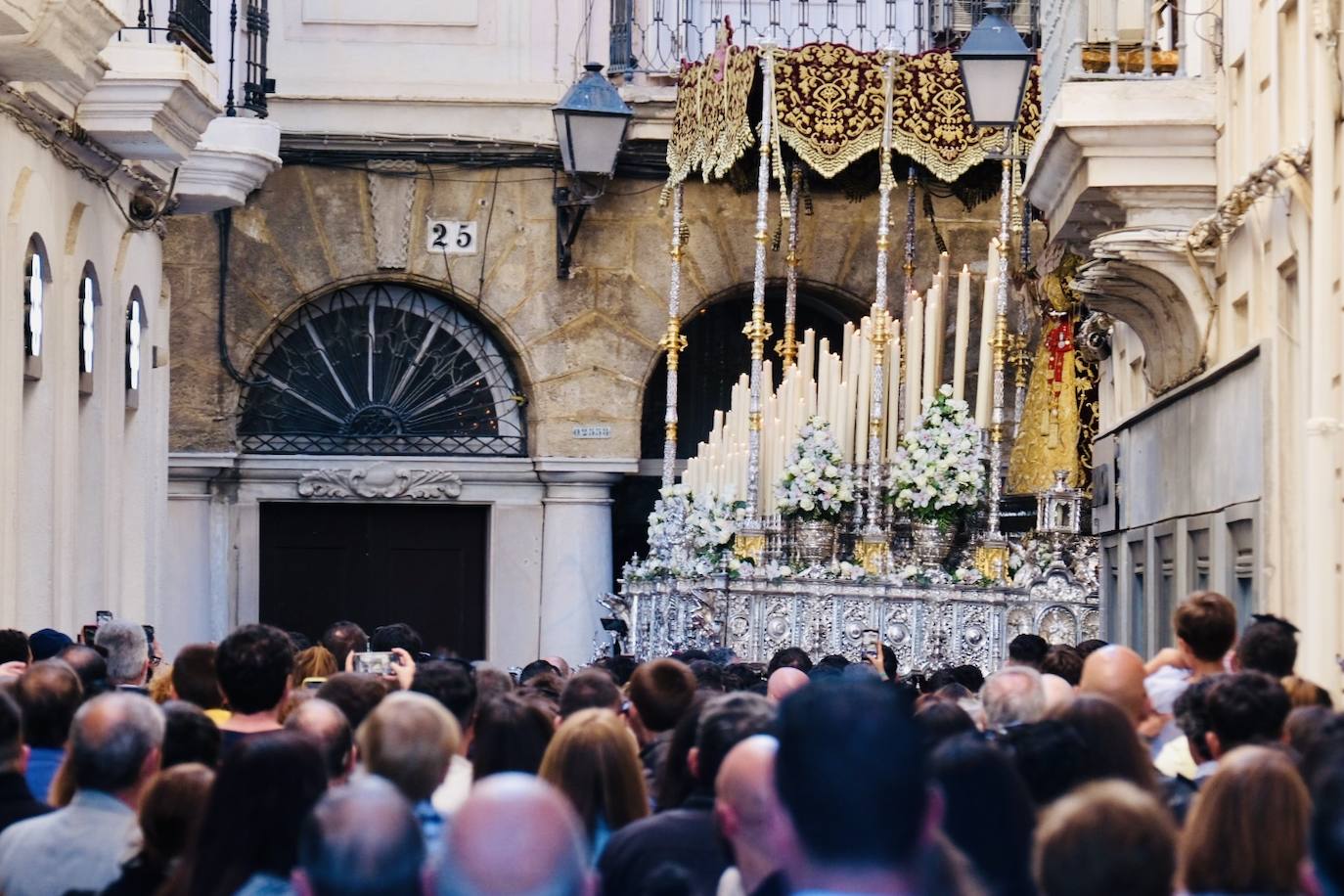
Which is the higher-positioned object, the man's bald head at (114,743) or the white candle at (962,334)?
the white candle at (962,334)

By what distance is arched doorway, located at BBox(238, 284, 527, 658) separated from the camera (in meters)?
20.9

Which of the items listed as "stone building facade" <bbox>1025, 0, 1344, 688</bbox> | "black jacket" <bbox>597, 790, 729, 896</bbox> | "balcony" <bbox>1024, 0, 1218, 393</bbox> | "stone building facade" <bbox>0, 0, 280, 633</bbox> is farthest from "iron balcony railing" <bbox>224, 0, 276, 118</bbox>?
"black jacket" <bbox>597, 790, 729, 896</bbox>

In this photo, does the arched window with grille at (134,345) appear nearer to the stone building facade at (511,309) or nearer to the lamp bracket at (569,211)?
the stone building facade at (511,309)

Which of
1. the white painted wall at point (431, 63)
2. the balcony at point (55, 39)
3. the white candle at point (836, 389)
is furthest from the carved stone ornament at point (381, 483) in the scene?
the balcony at point (55, 39)

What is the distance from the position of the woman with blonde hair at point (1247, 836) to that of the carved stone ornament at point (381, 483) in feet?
54.6

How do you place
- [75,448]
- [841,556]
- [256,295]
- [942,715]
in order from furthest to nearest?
[256,295], [841,556], [75,448], [942,715]

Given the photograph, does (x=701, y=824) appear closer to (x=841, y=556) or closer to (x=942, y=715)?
(x=942, y=715)

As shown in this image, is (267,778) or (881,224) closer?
(267,778)

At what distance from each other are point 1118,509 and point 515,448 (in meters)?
6.85

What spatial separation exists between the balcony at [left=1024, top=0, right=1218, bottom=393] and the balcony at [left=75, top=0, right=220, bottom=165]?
451cm

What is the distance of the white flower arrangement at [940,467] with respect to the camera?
15.4 meters

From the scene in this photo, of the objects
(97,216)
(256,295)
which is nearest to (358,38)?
(256,295)

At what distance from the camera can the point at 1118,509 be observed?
602 inches

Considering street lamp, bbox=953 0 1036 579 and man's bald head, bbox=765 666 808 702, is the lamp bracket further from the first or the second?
man's bald head, bbox=765 666 808 702
